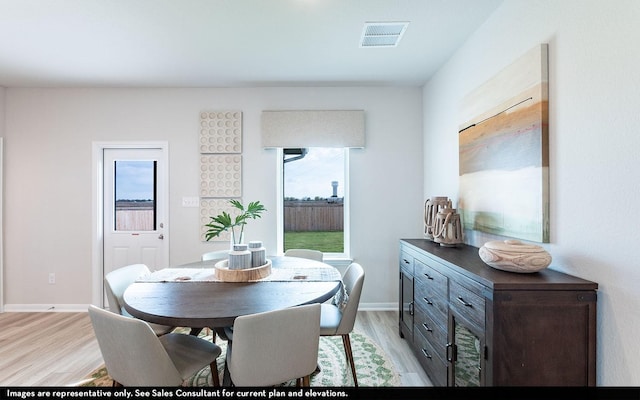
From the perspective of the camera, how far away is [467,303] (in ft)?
5.05

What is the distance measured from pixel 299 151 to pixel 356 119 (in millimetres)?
769

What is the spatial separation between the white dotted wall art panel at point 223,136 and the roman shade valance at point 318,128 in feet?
1.08

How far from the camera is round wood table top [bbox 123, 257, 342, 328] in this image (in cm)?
140

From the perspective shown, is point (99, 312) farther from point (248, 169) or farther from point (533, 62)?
point (533, 62)

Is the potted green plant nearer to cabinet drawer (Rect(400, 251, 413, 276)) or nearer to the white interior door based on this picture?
the white interior door

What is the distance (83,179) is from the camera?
11.3 feet

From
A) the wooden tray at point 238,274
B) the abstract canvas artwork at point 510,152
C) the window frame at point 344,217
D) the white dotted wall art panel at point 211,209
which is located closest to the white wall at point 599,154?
the abstract canvas artwork at point 510,152

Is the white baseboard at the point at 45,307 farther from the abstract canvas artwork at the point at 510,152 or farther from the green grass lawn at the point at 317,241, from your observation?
the abstract canvas artwork at the point at 510,152

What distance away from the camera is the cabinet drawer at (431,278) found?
1.87m

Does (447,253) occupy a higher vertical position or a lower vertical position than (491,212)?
lower

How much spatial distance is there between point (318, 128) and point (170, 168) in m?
1.79

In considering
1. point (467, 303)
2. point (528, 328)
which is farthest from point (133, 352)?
point (528, 328)

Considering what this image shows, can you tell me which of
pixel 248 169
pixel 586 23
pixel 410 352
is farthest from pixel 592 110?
pixel 248 169

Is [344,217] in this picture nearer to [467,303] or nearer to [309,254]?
[309,254]
